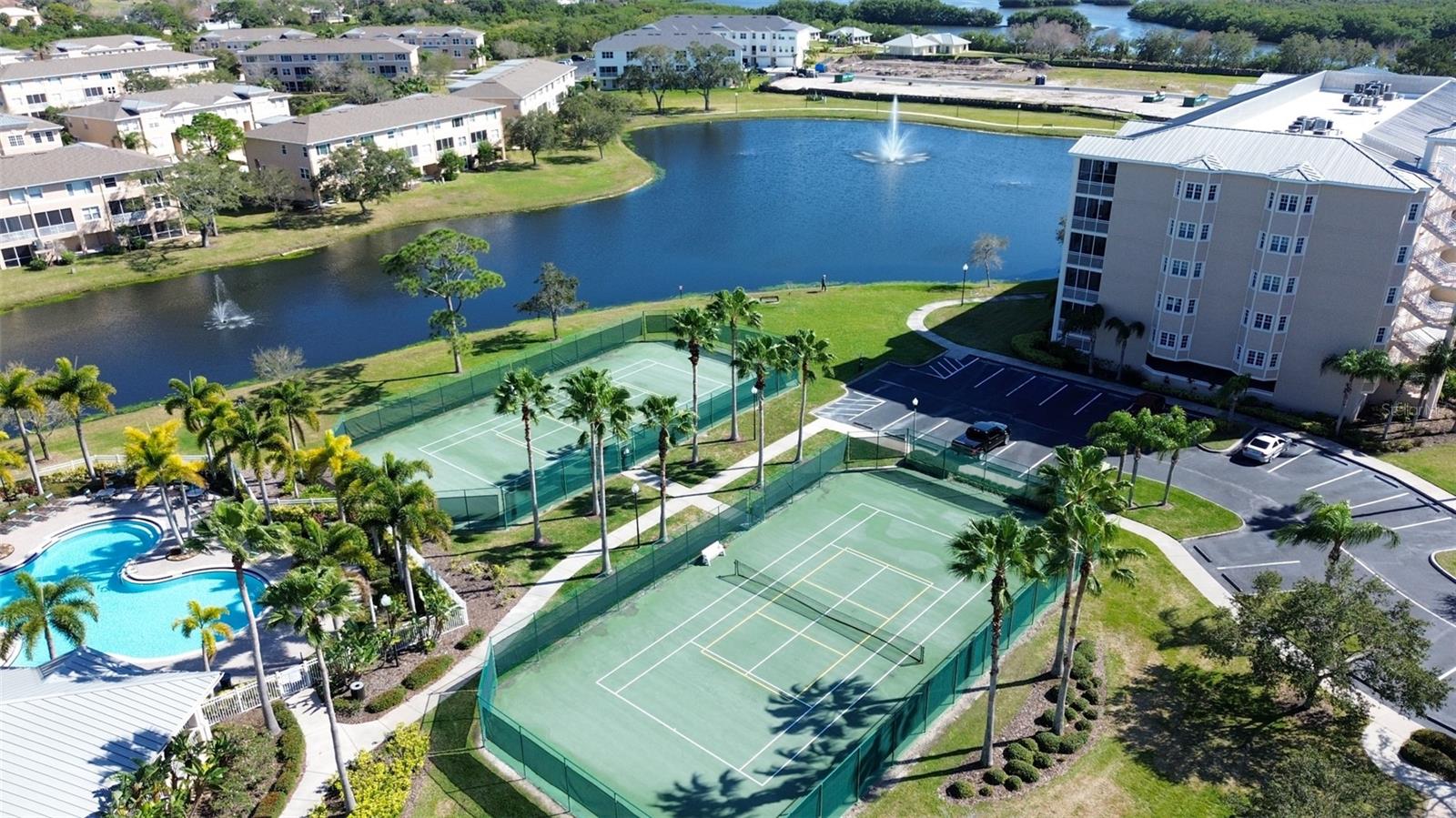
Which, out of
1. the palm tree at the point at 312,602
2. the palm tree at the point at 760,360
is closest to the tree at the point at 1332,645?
the palm tree at the point at 760,360

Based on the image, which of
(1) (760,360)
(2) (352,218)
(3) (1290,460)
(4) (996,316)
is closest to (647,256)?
(2) (352,218)

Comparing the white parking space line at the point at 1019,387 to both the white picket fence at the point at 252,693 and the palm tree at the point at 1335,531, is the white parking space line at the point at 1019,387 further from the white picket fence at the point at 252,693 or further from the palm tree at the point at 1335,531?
the white picket fence at the point at 252,693

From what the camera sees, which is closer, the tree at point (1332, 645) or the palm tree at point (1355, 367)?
the tree at point (1332, 645)

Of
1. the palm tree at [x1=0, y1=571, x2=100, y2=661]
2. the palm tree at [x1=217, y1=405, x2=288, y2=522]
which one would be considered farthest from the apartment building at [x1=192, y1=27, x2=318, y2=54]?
the palm tree at [x1=0, y1=571, x2=100, y2=661]

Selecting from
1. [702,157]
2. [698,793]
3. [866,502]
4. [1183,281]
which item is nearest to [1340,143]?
[1183,281]

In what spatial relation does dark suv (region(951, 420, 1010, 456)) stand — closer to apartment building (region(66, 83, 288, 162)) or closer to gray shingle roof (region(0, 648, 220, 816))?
gray shingle roof (region(0, 648, 220, 816))

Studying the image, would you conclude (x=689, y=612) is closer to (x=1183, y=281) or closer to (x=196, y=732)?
(x=196, y=732)
